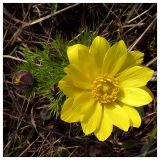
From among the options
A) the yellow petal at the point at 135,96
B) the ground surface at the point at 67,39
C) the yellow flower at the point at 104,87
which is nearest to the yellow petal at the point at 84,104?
the yellow flower at the point at 104,87

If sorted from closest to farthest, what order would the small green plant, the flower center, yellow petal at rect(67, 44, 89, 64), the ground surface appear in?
yellow petal at rect(67, 44, 89, 64) < the flower center < the small green plant < the ground surface

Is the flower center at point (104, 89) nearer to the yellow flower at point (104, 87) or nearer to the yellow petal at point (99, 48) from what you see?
the yellow flower at point (104, 87)

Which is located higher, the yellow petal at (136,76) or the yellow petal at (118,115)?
the yellow petal at (136,76)

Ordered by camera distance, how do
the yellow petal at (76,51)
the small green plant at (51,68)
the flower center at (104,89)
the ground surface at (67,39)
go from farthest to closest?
the ground surface at (67,39), the small green plant at (51,68), the flower center at (104,89), the yellow petal at (76,51)

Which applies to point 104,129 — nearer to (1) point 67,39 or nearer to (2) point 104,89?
(2) point 104,89

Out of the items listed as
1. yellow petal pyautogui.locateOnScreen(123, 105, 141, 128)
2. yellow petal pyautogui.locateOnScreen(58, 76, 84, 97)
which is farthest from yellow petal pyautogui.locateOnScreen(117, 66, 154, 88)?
yellow petal pyautogui.locateOnScreen(58, 76, 84, 97)

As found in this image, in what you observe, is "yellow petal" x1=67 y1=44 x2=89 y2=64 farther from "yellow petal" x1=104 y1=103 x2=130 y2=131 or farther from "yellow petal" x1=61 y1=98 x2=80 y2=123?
"yellow petal" x1=104 y1=103 x2=130 y2=131

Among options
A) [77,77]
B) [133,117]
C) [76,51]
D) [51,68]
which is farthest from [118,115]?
[51,68]

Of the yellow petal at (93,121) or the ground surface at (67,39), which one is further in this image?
the ground surface at (67,39)
